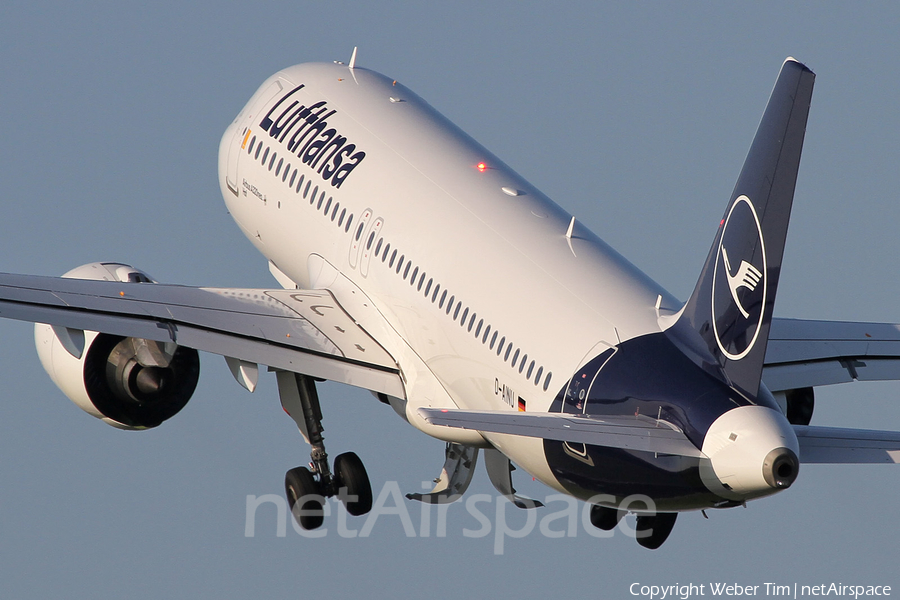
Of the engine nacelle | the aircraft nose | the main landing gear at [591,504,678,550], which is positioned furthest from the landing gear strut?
the engine nacelle

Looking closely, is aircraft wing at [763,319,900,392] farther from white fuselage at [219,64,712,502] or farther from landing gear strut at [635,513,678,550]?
white fuselage at [219,64,712,502]

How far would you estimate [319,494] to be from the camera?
3828cm

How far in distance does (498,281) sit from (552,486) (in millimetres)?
3752

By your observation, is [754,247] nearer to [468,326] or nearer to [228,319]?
[468,326]

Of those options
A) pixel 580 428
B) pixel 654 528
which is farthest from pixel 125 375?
pixel 580 428

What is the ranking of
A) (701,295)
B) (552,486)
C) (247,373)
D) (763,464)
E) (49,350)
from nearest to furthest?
(763,464) < (701,295) < (552,486) < (247,373) < (49,350)

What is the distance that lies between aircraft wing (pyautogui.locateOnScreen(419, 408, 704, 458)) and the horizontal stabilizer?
149 centimetres

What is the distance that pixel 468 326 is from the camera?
112ft

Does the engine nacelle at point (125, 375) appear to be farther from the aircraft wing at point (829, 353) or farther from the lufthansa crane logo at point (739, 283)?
the lufthansa crane logo at point (739, 283)

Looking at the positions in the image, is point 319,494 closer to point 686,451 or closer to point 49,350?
point 49,350

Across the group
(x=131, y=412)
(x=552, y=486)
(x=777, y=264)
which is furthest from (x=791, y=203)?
(x=131, y=412)

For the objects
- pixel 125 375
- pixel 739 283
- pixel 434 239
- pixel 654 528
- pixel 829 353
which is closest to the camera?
pixel 739 283

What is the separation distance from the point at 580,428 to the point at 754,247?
3.48 m

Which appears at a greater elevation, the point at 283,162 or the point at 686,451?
the point at 283,162
